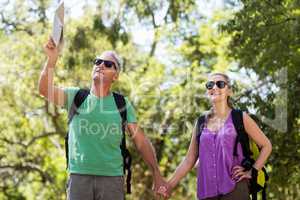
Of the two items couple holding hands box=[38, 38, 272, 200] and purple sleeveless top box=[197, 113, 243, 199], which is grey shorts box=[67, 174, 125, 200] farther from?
purple sleeveless top box=[197, 113, 243, 199]

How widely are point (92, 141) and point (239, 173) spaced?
1.19 m

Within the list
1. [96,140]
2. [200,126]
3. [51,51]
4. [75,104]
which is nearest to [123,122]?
[96,140]

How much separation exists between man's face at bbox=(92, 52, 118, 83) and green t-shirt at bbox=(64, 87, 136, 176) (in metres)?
0.22

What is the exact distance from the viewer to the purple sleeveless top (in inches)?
199

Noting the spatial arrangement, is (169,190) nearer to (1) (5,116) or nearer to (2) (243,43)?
(2) (243,43)

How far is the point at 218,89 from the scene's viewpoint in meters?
5.32

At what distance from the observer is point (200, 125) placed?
17.4 feet

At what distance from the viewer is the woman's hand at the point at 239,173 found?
505 centimetres

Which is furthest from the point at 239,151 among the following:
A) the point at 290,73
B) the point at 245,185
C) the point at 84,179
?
the point at 290,73

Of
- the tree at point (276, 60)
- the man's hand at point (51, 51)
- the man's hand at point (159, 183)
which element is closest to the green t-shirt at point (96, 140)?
the man's hand at point (51, 51)

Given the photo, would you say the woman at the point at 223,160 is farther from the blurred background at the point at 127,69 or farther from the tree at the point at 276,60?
the blurred background at the point at 127,69

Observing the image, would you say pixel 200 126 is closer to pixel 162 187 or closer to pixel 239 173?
pixel 239 173

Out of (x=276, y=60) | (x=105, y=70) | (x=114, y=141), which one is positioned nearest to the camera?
(x=114, y=141)

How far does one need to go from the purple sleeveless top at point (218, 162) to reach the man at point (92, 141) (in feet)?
2.16
